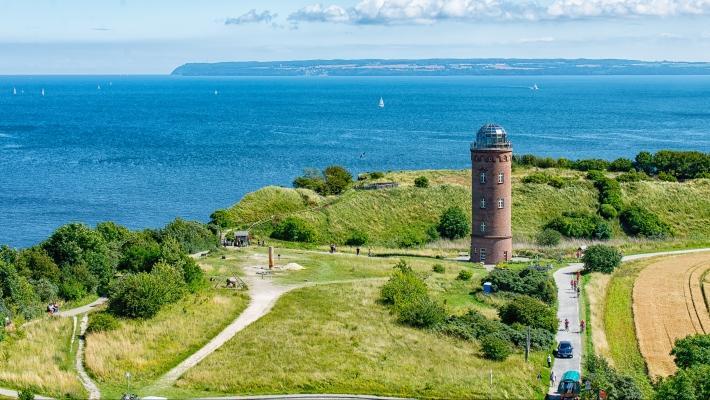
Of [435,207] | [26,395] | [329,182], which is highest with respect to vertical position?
[329,182]

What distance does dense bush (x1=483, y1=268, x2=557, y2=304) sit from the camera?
54.9 m

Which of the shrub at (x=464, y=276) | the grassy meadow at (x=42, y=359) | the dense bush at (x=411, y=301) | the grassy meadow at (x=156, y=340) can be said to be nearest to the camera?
the grassy meadow at (x=42, y=359)

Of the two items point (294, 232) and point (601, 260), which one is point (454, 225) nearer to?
point (294, 232)

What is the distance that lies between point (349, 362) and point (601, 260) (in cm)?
2762

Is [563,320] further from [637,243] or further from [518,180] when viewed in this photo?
[518,180]

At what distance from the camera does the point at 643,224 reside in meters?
80.5

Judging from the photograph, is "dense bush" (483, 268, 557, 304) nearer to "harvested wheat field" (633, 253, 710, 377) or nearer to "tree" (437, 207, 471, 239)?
"harvested wheat field" (633, 253, 710, 377)

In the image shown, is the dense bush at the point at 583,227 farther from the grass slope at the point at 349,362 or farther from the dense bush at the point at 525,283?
the grass slope at the point at 349,362

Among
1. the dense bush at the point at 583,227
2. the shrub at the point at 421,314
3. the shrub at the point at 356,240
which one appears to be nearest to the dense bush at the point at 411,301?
the shrub at the point at 421,314

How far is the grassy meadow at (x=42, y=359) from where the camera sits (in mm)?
38031

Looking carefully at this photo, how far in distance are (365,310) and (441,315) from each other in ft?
13.7

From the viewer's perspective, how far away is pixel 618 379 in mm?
38125

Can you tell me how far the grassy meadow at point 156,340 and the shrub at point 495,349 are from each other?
12.9 metres

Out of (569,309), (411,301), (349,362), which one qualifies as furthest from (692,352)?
(349,362)
